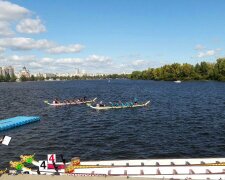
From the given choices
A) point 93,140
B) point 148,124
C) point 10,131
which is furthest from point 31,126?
point 148,124

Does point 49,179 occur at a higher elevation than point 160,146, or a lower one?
higher

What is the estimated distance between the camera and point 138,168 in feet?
75.9

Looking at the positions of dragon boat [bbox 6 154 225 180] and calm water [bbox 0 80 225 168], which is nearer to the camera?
dragon boat [bbox 6 154 225 180]

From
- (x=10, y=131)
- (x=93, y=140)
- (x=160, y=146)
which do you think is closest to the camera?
(x=160, y=146)

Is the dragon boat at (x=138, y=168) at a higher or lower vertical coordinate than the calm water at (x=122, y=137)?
higher

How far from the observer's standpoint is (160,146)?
36.7 m

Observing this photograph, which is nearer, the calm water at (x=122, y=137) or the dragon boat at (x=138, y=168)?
the dragon boat at (x=138, y=168)

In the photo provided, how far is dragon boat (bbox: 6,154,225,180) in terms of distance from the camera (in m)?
21.7

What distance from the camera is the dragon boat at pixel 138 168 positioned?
21.7 metres

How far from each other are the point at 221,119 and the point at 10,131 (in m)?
38.5

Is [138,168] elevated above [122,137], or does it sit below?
above

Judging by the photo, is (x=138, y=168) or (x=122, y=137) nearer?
(x=138, y=168)

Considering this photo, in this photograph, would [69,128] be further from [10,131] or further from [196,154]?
[196,154]

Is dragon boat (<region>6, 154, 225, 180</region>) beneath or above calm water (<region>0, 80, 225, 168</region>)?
above
